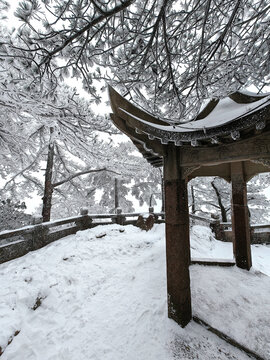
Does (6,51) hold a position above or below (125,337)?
above

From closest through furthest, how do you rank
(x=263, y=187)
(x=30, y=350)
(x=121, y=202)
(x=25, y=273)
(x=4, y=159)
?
(x=30, y=350) < (x=25, y=273) < (x=4, y=159) < (x=263, y=187) < (x=121, y=202)

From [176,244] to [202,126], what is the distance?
229 centimetres

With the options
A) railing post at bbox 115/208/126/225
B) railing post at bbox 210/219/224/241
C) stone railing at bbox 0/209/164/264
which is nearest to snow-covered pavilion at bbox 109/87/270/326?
stone railing at bbox 0/209/164/264

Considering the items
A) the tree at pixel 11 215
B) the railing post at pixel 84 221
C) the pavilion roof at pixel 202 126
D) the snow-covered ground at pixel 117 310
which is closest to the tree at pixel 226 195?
the railing post at pixel 84 221

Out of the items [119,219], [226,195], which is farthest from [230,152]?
[226,195]

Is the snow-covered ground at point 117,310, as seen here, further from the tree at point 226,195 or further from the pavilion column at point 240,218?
the tree at point 226,195

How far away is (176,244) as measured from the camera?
3234 mm

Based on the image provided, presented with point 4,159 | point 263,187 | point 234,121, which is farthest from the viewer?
point 263,187

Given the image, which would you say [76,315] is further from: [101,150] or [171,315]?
[101,150]

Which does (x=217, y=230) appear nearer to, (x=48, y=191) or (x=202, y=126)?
(x=202, y=126)

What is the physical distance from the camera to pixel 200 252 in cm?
732

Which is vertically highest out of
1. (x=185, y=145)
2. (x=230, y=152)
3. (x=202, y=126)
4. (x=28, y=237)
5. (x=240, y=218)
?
(x=202, y=126)

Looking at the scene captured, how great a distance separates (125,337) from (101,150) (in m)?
6.50

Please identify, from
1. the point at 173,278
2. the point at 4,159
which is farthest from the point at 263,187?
the point at 4,159
